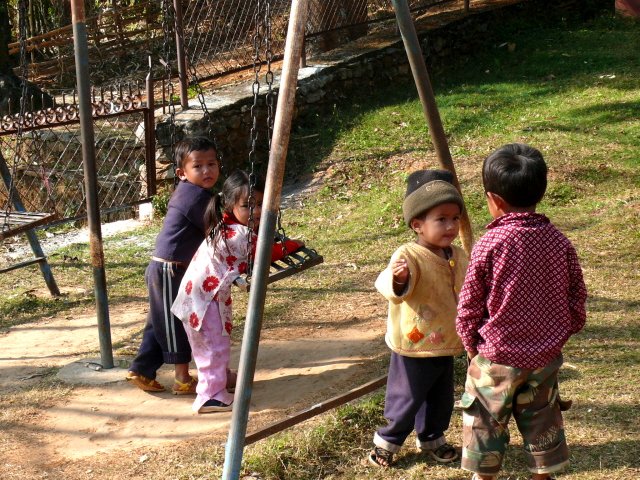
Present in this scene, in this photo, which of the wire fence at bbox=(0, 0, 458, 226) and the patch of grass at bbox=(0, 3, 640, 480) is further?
A: the wire fence at bbox=(0, 0, 458, 226)

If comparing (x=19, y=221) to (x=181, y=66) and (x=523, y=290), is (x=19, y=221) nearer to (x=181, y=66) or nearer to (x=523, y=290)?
(x=523, y=290)

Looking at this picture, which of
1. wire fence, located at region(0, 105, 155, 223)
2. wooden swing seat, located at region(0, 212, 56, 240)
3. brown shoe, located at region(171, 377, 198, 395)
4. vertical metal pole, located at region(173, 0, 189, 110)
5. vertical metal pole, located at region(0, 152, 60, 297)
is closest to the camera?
brown shoe, located at region(171, 377, 198, 395)

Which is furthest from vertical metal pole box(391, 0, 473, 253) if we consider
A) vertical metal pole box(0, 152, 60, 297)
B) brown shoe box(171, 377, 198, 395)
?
vertical metal pole box(0, 152, 60, 297)

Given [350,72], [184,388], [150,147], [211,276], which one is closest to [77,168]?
[350,72]

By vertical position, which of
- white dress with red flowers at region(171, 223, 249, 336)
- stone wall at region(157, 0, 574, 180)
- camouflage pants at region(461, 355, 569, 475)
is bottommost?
camouflage pants at region(461, 355, 569, 475)

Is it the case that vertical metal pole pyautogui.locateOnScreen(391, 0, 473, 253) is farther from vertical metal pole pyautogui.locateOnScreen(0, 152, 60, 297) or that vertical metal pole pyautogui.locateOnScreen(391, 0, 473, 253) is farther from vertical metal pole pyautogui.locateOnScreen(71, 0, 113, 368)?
vertical metal pole pyautogui.locateOnScreen(0, 152, 60, 297)

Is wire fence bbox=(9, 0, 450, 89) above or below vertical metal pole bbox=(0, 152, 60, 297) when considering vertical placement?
above

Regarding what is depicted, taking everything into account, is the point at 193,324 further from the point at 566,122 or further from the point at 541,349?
the point at 566,122

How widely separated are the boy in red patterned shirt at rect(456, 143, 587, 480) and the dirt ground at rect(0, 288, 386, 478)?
1537 mm

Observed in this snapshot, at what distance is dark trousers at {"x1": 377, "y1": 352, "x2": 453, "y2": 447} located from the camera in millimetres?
3713

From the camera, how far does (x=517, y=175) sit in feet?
10.4

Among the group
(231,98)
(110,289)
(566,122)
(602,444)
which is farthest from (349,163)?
(602,444)

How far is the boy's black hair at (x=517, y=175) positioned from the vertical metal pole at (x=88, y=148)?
2.55 metres

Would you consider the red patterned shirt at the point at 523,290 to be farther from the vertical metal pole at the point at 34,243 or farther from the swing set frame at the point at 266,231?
the vertical metal pole at the point at 34,243
